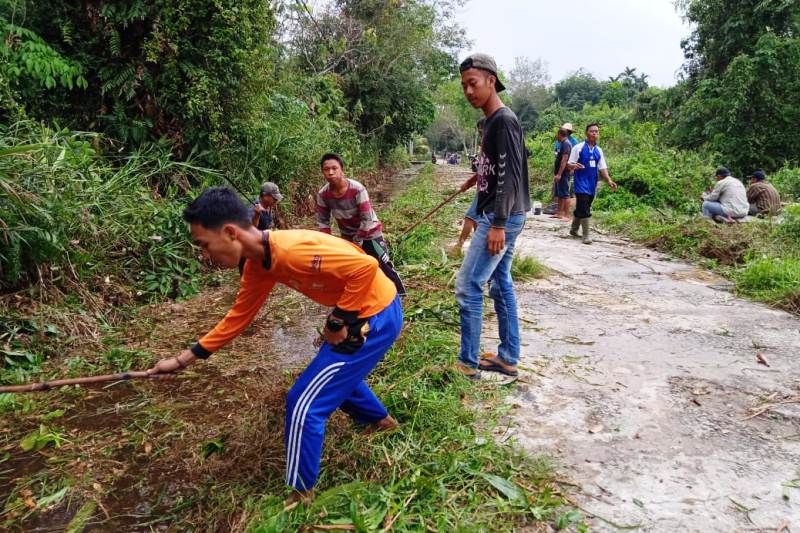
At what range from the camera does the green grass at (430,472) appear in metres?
2.08

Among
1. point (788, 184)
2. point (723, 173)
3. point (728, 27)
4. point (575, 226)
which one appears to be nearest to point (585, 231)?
point (575, 226)

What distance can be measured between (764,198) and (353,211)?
8443 mm

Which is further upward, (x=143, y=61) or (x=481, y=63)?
(x=143, y=61)

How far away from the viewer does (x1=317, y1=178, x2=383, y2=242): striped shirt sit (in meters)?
4.33

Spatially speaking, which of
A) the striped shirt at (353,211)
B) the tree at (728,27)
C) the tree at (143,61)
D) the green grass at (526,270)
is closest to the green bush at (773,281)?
the green grass at (526,270)

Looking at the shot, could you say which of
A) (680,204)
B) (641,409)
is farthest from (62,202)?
(680,204)

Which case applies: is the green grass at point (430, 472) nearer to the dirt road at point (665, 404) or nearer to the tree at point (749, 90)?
the dirt road at point (665, 404)

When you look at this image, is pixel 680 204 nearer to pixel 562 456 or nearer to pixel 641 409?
pixel 641 409

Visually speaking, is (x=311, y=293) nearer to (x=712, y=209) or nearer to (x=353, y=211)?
(x=353, y=211)

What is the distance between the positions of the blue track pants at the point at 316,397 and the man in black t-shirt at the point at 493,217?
1074 millimetres

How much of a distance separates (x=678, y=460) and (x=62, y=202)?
16.0 ft

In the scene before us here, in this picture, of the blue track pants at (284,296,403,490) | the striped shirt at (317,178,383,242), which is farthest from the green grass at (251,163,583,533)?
the striped shirt at (317,178,383,242)

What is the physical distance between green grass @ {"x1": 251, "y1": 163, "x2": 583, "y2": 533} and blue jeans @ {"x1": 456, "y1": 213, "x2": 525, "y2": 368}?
0.88ft

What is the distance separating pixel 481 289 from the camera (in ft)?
10.4
